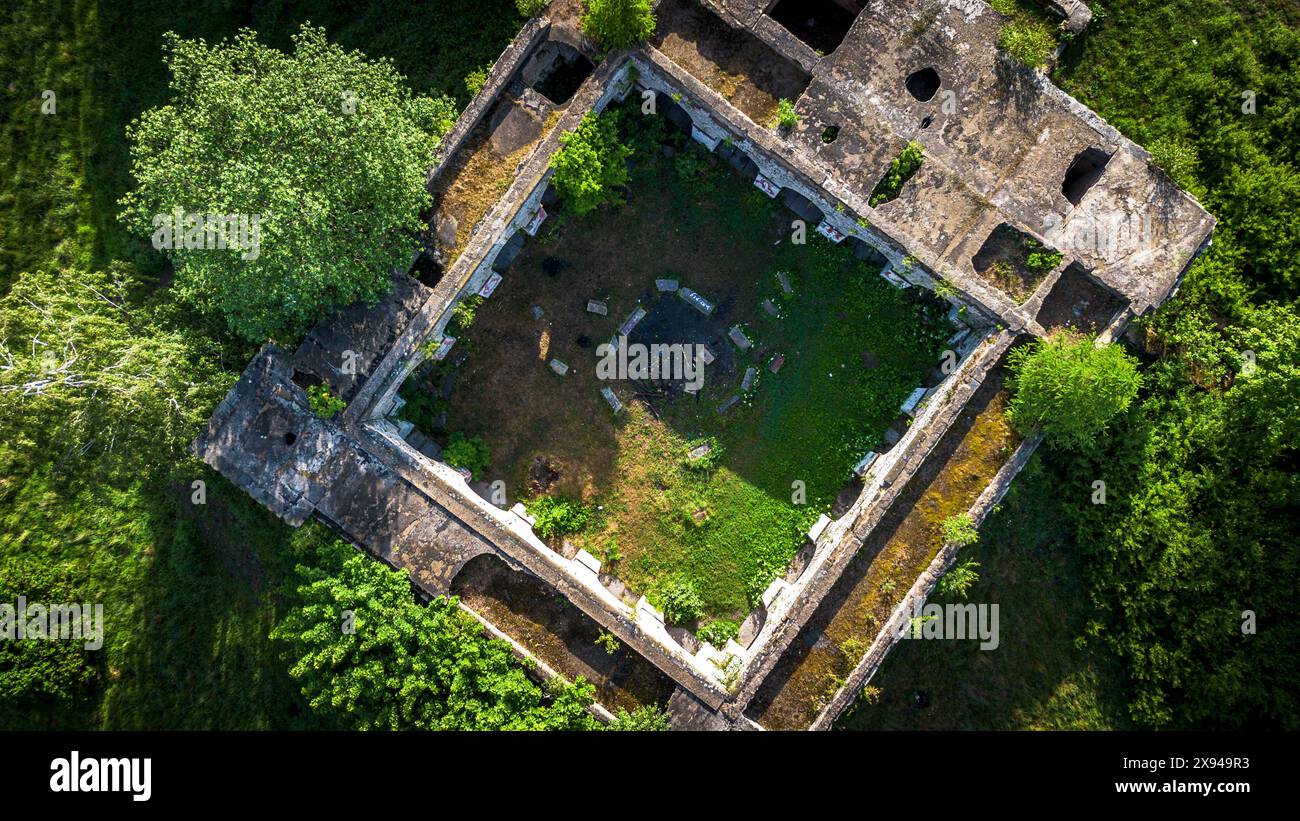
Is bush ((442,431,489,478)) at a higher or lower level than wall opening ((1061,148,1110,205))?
lower

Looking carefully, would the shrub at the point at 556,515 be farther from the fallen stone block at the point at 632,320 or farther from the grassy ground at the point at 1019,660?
the grassy ground at the point at 1019,660

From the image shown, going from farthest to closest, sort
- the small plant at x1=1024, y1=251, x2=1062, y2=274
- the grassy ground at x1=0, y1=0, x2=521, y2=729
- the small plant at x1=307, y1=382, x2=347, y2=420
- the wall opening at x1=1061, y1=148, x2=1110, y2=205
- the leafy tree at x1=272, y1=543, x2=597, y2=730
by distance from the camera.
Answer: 1. the grassy ground at x1=0, y1=0, x2=521, y2=729
2. the wall opening at x1=1061, y1=148, x2=1110, y2=205
3. the small plant at x1=1024, y1=251, x2=1062, y2=274
4. the small plant at x1=307, y1=382, x2=347, y2=420
5. the leafy tree at x1=272, y1=543, x2=597, y2=730

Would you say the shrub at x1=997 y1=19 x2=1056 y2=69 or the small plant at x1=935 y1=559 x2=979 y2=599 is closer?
the small plant at x1=935 y1=559 x2=979 y2=599

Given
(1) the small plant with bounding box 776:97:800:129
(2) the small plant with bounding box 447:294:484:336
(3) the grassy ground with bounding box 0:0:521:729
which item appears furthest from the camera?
(3) the grassy ground with bounding box 0:0:521:729

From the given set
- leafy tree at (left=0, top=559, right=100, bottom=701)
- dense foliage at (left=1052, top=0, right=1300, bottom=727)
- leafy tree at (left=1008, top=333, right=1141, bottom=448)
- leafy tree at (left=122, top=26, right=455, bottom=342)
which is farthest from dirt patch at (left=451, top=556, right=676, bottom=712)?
dense foliage at (left=1052, top=0, right=1300, bottom=727)

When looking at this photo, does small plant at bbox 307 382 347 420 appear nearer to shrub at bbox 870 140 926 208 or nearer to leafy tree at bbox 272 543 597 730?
leafy tree at bbox 272 543 597 730

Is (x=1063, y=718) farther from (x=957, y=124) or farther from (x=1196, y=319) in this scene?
(x=957, y=124)

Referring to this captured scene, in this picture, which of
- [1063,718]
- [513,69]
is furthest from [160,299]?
[1063,718]
